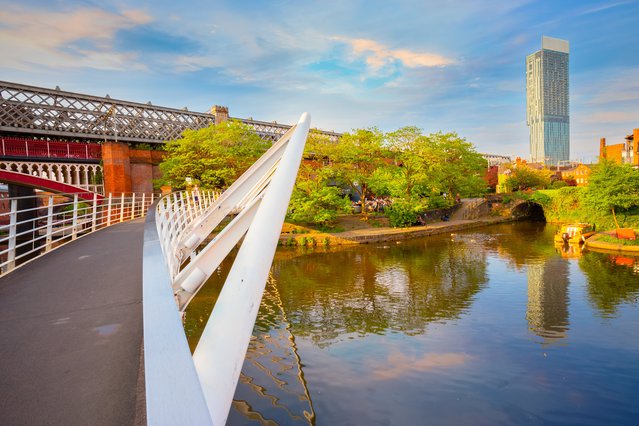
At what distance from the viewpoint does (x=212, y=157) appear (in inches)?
1296

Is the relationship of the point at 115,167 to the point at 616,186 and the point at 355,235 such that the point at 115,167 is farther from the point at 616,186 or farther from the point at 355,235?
the point at 616,186

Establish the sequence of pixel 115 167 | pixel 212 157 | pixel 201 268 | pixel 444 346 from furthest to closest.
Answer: pixel 115 167, pixel 212 157, pixel 444 346, pixel 201 268

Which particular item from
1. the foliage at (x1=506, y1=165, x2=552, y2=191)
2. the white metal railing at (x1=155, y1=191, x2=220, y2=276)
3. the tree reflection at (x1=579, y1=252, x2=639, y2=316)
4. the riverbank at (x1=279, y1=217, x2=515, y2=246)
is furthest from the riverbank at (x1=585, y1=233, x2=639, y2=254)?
the foliage at (x1=506, y1=165, x2=552, y2=191)

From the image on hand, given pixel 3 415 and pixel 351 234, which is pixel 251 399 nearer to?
pixel 3 415

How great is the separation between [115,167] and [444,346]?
3564 centimetres

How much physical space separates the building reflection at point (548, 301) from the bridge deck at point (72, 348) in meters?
12.3

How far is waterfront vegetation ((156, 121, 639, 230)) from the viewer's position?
3127 cm

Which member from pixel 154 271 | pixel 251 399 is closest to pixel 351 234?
pixel 251 399

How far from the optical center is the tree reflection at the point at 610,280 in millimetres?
15258

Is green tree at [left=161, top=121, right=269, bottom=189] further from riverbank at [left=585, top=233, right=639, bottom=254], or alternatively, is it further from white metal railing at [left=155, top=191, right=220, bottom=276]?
riverbank at [left=585, top=233, right=639, bottom=254]

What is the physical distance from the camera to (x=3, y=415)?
2414 mm

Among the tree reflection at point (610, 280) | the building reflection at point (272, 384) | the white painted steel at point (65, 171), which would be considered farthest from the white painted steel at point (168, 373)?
the white painted steel at point (65, 171)

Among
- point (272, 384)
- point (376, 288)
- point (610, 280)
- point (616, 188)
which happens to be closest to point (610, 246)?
→ point (616, 188)

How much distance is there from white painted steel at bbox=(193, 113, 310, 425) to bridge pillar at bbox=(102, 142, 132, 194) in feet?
123
